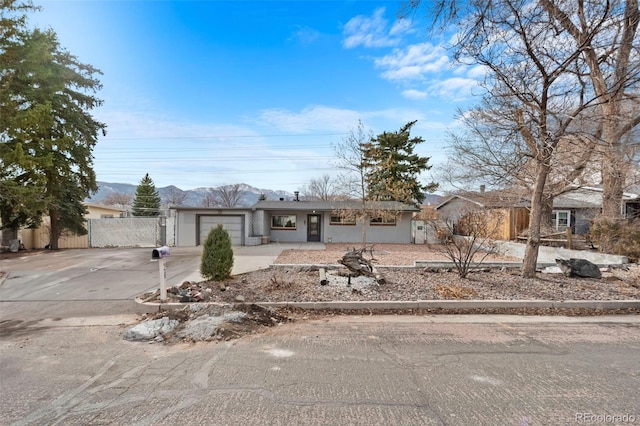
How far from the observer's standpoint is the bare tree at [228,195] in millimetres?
51562

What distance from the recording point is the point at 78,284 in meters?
7.94

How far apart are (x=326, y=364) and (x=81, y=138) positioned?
1997 centimetres

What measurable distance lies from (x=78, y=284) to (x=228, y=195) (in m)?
45.2

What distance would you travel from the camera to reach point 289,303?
550cm

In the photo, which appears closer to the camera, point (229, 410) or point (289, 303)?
point (229, 410)

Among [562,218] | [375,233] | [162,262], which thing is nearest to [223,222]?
[375,233]

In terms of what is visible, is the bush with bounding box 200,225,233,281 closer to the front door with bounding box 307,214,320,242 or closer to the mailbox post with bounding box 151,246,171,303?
the mailbox post with bounding box 151,246,171,303

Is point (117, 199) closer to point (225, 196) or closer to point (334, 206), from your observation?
point (225, 196)

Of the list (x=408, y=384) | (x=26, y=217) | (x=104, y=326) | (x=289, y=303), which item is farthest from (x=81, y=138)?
(x=408, y=384)

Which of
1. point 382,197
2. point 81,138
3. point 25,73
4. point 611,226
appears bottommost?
point 611,226

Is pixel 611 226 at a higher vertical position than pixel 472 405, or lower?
higher

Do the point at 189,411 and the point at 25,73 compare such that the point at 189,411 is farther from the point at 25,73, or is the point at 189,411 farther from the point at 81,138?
the point at 81,138

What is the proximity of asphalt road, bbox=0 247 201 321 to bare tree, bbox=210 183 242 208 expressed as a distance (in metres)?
39.4

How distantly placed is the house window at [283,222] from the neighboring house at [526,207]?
9197 millimetres
